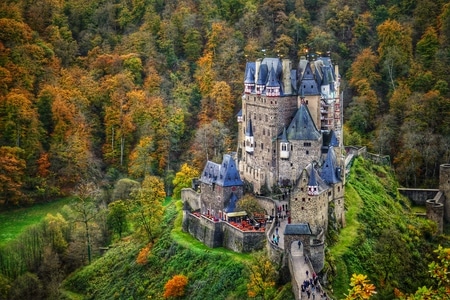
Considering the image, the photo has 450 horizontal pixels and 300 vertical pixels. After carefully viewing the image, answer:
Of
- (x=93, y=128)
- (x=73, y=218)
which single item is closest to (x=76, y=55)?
(x=93, y=128)

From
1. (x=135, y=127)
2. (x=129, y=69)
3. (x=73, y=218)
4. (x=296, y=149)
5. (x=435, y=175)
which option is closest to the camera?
(x=296, y=149)

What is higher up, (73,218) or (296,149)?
(296,149)

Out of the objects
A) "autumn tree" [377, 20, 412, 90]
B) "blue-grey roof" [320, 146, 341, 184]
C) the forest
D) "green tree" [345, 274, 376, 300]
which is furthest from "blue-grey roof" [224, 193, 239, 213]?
"autumn tree" [377, 20, 412, 90]

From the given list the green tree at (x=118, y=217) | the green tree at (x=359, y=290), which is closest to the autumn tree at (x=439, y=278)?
the green tree at (x=359, y=290)

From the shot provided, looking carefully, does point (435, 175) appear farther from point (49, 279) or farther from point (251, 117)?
point (49, 279)

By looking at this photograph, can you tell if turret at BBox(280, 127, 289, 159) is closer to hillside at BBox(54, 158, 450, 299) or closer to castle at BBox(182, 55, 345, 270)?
castle at BBox(182, 55, 345, 270)

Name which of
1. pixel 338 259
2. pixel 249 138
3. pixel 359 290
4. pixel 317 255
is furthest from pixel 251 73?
pixel 359 290

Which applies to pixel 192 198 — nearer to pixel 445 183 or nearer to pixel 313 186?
pixel 313 186

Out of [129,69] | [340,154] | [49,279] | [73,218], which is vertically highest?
[129,69]
